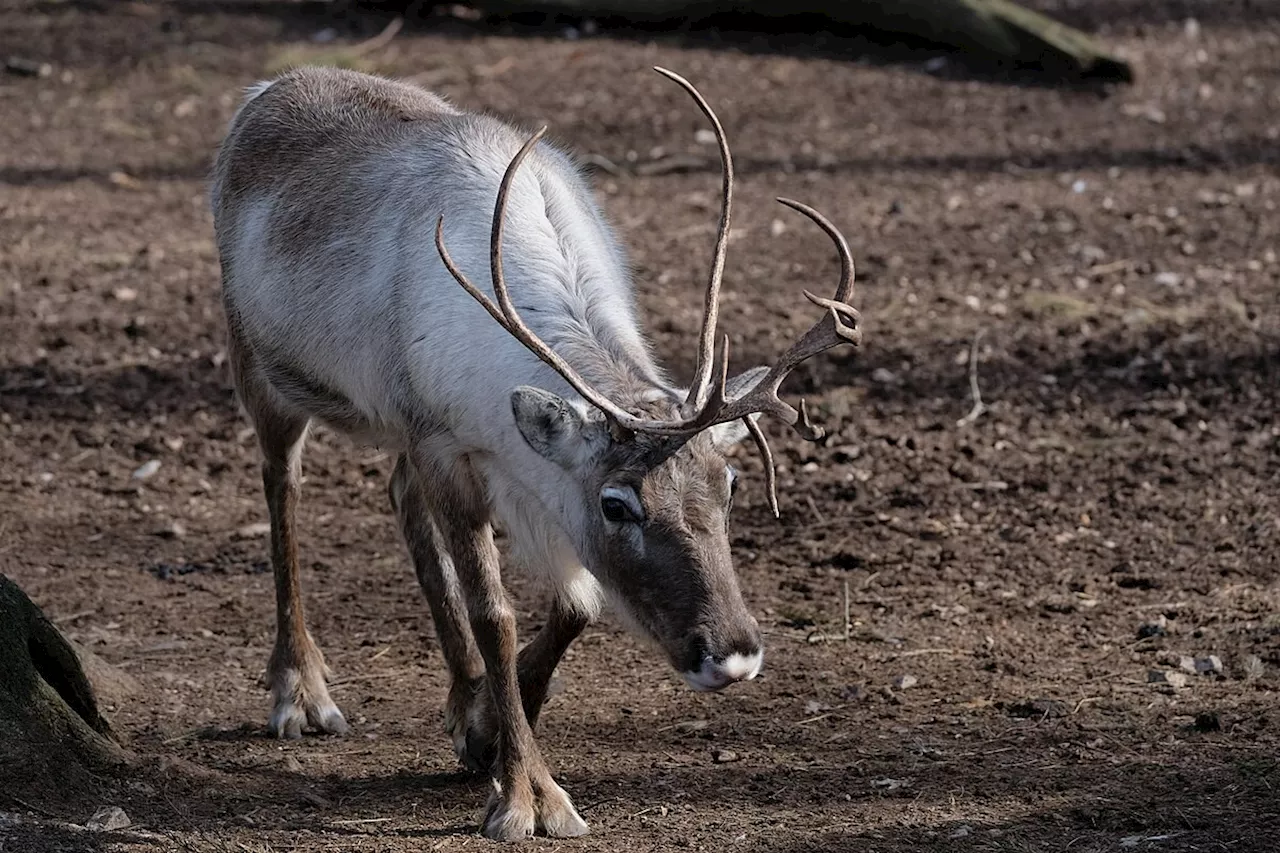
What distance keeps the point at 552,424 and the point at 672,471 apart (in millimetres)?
309

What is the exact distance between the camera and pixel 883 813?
14.6 feet

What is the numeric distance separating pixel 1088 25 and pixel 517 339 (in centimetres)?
949

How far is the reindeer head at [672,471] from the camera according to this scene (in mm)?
4023

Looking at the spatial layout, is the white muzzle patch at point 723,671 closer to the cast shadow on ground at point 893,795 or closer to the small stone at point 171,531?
the cast shadow on ground at point 893,795

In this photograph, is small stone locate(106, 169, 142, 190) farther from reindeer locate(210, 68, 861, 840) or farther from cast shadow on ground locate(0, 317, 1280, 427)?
reindeer locate(210, 68, 861, 840)

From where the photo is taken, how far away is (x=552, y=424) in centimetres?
415

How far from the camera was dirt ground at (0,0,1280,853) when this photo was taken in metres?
4.65

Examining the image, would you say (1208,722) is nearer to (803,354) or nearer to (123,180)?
(803,354)

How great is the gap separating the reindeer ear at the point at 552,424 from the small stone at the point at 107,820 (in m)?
1.40

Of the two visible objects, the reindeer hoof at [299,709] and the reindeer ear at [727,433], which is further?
the reindeer hoof at [299,709]

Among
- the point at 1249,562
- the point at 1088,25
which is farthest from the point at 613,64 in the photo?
the point at 1249,562

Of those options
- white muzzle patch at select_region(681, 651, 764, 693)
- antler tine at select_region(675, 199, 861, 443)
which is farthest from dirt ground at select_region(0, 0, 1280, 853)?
antler tine at select_region(675, 199, 861, 443)

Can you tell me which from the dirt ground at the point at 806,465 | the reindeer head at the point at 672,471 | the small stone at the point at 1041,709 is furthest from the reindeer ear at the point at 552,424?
the small stone at the point at 1041,709

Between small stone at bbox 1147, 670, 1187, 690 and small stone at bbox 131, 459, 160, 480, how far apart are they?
3.94 metres
